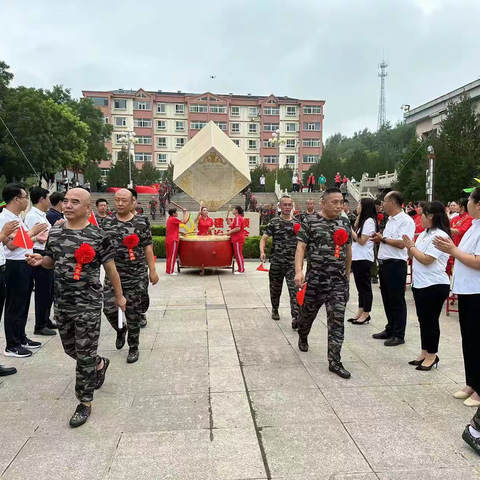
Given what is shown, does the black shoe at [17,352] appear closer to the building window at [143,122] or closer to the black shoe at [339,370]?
the black shoe at [339,370]

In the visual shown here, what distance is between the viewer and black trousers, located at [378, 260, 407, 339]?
14.8ft

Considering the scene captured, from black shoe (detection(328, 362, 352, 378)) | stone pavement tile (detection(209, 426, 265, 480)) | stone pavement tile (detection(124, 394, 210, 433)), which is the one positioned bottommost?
stone pavement tile (detection(124, 394, 210, 433))

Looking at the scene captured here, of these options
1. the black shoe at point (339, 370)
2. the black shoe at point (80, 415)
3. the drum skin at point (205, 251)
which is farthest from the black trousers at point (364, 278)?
the drum skin at point (205, 251)

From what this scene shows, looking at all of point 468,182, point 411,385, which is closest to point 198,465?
point 411,385

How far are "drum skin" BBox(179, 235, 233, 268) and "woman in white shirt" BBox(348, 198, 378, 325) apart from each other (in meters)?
4.41

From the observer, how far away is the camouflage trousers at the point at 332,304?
12.1ft

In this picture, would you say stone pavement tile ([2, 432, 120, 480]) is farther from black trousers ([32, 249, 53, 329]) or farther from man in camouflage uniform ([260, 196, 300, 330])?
man in camouflage uniform ([260, 196, 300, 330])

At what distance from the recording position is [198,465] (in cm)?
235

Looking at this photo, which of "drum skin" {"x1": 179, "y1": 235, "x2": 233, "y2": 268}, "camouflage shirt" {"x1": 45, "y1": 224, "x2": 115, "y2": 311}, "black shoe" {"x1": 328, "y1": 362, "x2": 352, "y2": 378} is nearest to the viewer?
"camouflage shirt" {"x1": 45, "y1": 224, "x2": 115, "y2": 311}

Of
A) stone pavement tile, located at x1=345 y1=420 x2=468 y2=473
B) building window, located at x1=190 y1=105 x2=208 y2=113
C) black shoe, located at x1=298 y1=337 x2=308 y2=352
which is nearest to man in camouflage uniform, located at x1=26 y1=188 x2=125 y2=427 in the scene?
stone pavement tile, located at x1=345 y1=420 x2=468 y2=473

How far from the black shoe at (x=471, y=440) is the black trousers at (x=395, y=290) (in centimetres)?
211

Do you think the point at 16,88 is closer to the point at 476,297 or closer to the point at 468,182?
the point at 468,182

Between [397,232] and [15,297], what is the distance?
4.20 metres

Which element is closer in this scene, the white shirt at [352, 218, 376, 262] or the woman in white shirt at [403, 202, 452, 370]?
the woman in white shirt at [403, 202, 452, 370]
